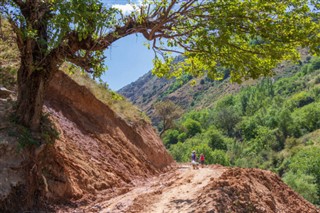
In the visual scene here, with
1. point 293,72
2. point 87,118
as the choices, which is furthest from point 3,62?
point 293,72

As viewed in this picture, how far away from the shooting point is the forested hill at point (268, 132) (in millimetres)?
71875

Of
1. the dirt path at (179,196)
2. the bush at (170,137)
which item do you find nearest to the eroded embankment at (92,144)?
the dirt path at (179,196)

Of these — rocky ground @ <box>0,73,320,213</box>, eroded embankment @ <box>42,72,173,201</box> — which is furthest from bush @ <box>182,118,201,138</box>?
rocky ground @ <box>0,73,320,213</box>

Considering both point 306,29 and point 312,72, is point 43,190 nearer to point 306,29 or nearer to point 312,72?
point 306,29

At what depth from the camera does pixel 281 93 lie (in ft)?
458

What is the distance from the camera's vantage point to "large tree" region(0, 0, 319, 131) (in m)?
8.94

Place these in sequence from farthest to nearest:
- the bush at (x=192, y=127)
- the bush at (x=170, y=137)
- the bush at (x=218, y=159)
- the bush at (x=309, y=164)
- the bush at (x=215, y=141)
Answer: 1. the bush at (x=192, y=127)
2. the bush at (x=170, y=137)
3. the bush at (x=215, y=141)
4. the bush at (x=218, y=159)
5. the bush at (x=309, y=164)

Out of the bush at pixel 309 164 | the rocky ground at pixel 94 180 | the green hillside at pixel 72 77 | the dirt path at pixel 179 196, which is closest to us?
the rocky ground at pixel 94 180

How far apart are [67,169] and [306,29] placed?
7595 mm

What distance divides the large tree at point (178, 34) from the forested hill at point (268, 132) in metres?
45.6

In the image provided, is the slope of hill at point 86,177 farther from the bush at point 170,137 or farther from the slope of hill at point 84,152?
the bush at point 170,137

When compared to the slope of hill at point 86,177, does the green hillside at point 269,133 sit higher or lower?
lower

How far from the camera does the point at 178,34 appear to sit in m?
10.0

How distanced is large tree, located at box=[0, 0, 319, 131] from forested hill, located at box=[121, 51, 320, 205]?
150 feet
